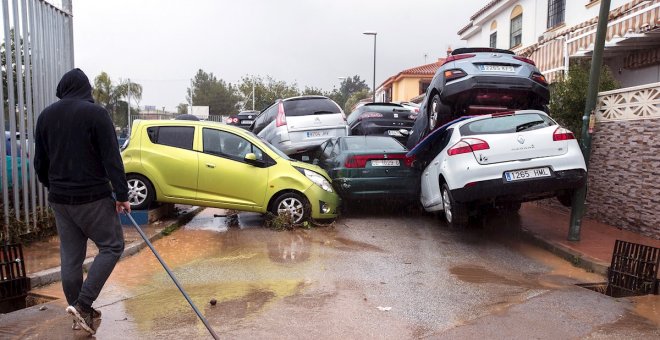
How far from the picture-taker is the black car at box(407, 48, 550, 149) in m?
8.72

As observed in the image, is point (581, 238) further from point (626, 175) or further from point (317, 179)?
point (317, 179)

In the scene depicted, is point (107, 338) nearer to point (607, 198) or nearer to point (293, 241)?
point (293, 241)

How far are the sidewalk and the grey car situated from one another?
4.48 m

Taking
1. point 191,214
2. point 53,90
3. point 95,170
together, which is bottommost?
point 191,214

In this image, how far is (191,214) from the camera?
1027 cm

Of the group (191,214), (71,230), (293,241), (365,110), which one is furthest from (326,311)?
(365,110)

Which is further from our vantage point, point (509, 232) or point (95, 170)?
point (509, 232)

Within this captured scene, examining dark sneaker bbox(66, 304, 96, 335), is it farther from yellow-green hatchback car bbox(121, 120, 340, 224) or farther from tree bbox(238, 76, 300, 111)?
tree bbox(238, 76, 300, 111)

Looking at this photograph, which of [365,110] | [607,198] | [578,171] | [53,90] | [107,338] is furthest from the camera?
[365,110]

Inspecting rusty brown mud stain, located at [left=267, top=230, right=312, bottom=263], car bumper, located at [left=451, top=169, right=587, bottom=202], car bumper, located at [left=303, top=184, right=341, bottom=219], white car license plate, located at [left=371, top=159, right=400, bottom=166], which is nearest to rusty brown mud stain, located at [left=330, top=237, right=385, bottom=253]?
rusty brown mud stain, located at [left=267, top=230, right=312, bottom=263]

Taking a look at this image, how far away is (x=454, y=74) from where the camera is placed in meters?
9.02

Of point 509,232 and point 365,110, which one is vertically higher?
point 365,110

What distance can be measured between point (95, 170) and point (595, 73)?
269 inches

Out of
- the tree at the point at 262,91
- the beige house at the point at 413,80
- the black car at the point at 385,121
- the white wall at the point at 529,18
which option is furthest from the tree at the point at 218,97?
the black car at the point at 385,121
